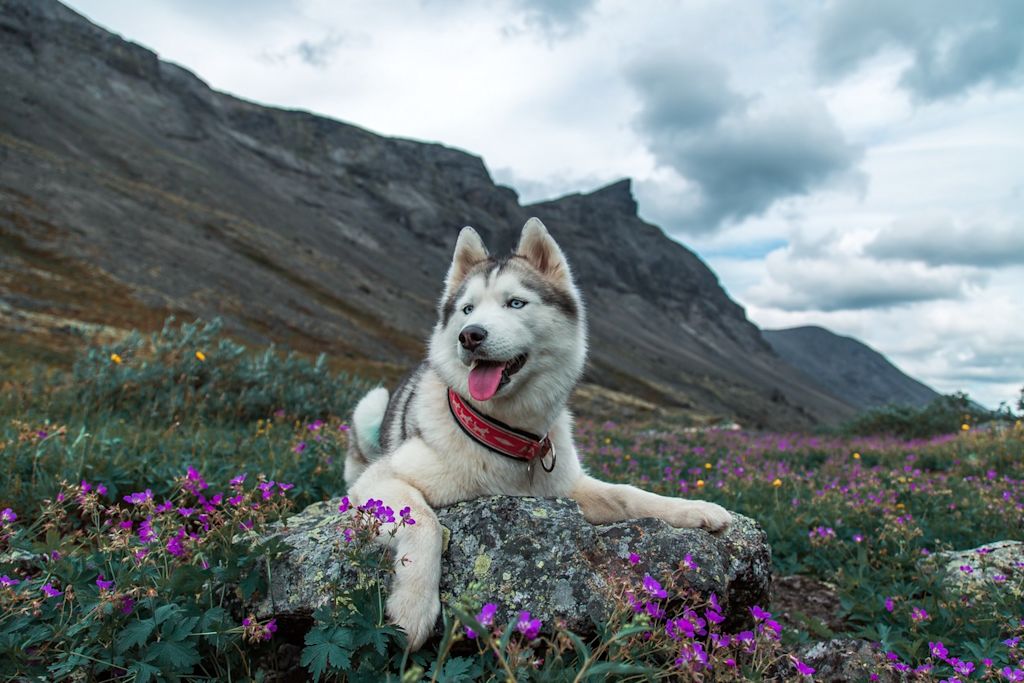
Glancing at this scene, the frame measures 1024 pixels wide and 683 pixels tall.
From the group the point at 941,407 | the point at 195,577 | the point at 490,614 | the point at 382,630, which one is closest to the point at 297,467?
the point at 195,577

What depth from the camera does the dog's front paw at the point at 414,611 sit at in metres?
3.05

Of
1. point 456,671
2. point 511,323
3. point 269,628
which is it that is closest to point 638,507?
point 511,323

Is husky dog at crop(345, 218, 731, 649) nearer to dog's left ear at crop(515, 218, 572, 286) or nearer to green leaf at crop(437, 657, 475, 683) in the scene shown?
dog's left ear at crop(515, 218, 572, 286)

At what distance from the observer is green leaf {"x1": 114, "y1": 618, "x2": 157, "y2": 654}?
2.84 metres

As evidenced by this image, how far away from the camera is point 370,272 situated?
148m

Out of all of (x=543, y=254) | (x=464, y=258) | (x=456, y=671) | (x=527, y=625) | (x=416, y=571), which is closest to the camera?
(x=527, y=625)

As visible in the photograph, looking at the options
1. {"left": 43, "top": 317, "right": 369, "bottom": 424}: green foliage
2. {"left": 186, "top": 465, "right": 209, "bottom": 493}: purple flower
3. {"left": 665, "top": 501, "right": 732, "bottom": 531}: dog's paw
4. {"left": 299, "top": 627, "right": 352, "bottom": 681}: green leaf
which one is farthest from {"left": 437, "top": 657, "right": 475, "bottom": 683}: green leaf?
{"left": 43, "top": 317, "right": 369, "bottom": 424}: green foliage

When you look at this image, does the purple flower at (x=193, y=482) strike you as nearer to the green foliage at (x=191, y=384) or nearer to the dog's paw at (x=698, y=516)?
the dog's paw at (x=698, y=516)

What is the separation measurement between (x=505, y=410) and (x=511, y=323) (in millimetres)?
664

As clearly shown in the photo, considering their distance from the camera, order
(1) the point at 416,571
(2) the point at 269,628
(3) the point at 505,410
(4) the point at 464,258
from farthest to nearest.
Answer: (4) the point at 464,258 < (3) the point at 505,410 < (1) the point at 416,571 < (2) the point at 269,628

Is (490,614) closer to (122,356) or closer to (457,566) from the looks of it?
(457,566)

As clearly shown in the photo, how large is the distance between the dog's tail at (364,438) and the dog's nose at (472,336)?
2.46 m

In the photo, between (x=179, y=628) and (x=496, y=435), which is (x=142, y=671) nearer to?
(x=179, y=628)

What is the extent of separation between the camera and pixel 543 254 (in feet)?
17.5
